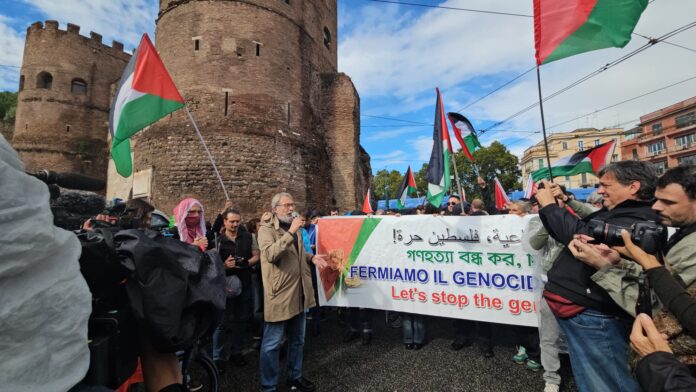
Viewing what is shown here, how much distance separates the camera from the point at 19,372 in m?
0.78

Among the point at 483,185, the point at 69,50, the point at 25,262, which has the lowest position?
the point at 25,262

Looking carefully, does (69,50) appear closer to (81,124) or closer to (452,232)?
(81,124)

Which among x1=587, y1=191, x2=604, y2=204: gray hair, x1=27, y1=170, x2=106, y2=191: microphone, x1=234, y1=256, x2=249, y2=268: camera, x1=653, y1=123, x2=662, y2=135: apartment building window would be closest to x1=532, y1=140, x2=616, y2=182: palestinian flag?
x1=587, y1=191, x2=604, y2=204: gray hair

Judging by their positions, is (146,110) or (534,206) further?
(146,110)

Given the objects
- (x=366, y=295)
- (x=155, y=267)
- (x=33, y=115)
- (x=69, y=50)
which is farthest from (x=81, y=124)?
(x=155, y=267)

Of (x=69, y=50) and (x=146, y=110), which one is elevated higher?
(x=69, y=50)

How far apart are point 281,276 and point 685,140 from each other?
55880mm

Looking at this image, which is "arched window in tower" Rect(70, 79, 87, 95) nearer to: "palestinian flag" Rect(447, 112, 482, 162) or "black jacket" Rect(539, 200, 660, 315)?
"palestinian flag" Rect(447, 112, 482, 162)

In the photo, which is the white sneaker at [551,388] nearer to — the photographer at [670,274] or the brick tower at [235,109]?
the photographer at [670,274]

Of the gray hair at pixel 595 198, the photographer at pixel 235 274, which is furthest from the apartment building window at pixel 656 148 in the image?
the photographer at pixel 235 274

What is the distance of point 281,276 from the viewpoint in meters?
3.21

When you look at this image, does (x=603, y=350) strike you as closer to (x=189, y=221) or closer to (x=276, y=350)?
(x=276, y=350)

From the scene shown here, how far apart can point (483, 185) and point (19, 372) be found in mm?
6546

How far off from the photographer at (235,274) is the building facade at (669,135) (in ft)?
152
